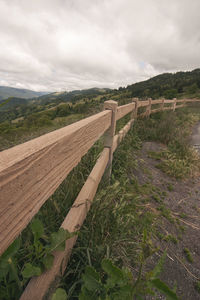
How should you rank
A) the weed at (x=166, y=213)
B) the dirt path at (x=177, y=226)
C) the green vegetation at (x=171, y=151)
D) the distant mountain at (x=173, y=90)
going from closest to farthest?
the dirt path at (x=177, y=226) < the weed at (x=166, y=213) < the green vegetation at (x=171, y=151) < the distant mountain at (x=173, y=90)

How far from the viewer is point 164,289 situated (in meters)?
0.80

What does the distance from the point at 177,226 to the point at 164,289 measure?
198 centimetres

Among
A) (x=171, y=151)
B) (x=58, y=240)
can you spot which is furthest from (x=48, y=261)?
(x=171, y=151)

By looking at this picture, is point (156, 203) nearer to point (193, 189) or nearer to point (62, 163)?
point (193, 189)

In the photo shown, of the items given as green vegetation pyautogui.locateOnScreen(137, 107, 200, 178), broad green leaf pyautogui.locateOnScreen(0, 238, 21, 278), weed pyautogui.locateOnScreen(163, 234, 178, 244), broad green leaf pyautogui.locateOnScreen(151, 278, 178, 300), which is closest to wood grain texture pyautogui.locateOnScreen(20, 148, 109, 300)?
broad green leaf pyautogui.locateOnScreen(0, 238, 21, 278)

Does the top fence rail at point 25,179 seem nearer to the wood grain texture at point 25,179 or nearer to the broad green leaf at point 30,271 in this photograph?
the wood grain texture at point 25,179

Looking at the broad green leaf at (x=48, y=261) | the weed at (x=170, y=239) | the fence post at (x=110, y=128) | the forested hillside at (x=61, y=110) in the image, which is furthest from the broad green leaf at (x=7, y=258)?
the weed at (x=170, y=239)

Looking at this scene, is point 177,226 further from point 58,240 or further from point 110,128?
point 58,240

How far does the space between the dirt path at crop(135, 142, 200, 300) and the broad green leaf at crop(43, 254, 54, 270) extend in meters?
0.77

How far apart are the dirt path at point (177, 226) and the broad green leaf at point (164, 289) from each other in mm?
243

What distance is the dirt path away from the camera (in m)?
1.76

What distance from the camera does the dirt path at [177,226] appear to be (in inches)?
69.3

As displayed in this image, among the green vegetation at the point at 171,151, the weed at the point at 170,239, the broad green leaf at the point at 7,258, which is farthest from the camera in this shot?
A: the green vegetation at the point at 171,151

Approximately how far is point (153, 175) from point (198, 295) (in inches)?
94.2
